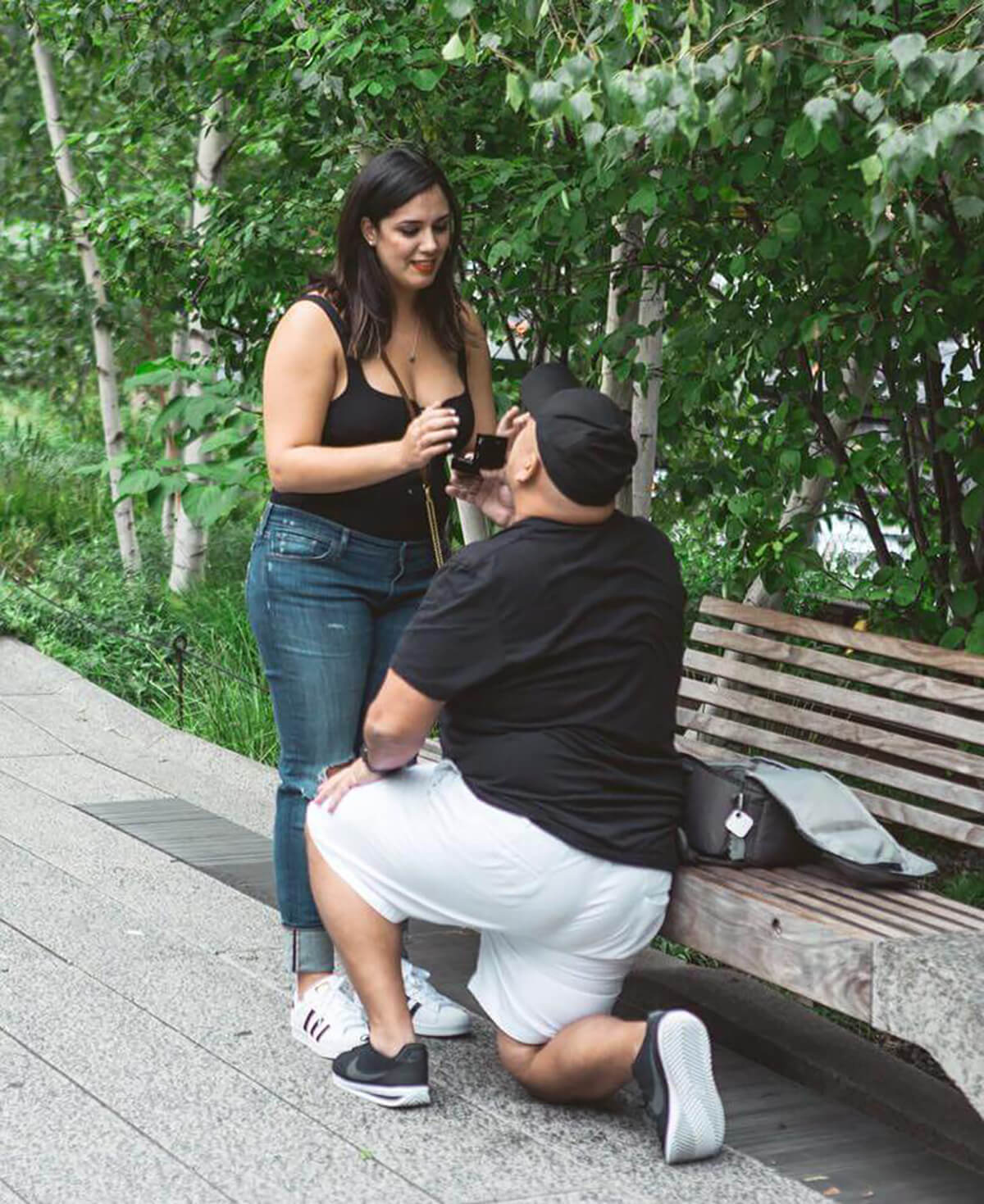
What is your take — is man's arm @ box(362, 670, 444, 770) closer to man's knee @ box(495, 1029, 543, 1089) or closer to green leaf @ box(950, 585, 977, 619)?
man's knee @ box(495, 1029, 543, 1089)

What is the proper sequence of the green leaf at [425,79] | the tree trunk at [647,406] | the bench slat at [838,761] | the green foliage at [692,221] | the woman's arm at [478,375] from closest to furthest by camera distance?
1. the green foliage at [692,221]
2. the bench slat at [838,761]
3. the woman's arm at [478,375]
4. the green leaf at [425,79]
5. the tree trunk at [647,406]

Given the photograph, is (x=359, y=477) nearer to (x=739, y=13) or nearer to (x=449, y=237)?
(x=449, y=237)

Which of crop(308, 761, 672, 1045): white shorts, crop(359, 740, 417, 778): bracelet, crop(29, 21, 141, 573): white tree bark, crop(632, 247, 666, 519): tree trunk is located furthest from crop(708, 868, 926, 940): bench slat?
crop(29, 21, 141, 573): white tree bark

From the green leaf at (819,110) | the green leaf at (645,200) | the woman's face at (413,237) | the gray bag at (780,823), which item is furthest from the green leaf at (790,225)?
the gray bag at (780,823)

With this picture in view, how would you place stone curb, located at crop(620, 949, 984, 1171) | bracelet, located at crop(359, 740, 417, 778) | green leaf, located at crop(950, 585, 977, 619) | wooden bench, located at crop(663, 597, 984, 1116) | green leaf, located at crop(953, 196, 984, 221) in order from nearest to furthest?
wooden bench, located at crop(663, 597, 984, 1116) < green leaf, located at crop(953, 196, 984, 221) < bracelet, located at crop(359, 740, 417, 778) < stone curb, located at crop(620, 949, 984, 1171) < green leaf, located at crop(950, 585, 977, 619)

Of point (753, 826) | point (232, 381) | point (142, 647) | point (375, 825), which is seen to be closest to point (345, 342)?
point (375, 825)

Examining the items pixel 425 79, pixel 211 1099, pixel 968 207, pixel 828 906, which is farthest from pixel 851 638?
pixel 425 79

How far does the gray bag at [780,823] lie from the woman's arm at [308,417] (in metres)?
0.96

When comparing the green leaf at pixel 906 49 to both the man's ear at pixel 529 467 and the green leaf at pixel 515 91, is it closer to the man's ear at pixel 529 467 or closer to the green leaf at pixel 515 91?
the green leaf at pixel 515 91

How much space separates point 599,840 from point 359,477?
979mm

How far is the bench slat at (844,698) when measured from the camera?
14.2 feet

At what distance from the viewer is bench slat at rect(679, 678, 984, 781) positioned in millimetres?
4379

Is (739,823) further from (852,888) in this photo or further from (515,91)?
(515,91)

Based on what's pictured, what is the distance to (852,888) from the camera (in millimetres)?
4113
